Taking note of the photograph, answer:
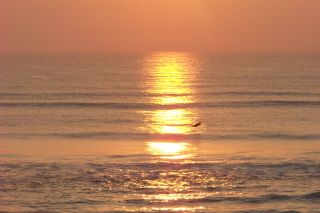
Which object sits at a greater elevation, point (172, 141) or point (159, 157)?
point (172, 141)

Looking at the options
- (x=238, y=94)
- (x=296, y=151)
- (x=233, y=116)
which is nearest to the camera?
(x=296, y=151)

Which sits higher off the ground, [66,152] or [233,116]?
[233,116]

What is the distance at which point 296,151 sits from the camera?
32.5m

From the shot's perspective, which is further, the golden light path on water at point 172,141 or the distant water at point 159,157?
the golden light path on water at point 172,141

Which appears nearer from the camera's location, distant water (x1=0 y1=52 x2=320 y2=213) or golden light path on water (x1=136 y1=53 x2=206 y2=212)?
distant water (x1=0 y1=52 x2=320 y2=213)

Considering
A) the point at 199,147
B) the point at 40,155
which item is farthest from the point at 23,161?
the point at 199,147

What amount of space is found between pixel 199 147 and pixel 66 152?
949 centimetres

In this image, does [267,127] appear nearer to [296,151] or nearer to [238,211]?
[296,151]

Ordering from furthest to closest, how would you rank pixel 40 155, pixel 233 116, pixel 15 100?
1. pixel 15 100
2. pixel 233 116
3. pixel 40 155

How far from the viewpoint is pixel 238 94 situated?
3071 inches

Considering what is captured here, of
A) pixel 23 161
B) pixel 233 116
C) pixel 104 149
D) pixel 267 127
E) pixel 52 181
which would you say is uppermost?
pixel 233 116

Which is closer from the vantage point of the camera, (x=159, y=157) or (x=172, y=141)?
(x=159, y=157)

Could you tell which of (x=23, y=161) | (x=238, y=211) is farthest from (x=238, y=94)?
(x=238, y=211)

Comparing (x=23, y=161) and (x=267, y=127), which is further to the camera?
(x=267, y=127)
